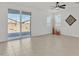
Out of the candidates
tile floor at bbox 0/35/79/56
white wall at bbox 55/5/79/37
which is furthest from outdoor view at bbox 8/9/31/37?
white wall at bbox 55/5/79/37

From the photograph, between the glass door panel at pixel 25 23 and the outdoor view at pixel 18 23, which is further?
the glass door panel at pixel 25 23

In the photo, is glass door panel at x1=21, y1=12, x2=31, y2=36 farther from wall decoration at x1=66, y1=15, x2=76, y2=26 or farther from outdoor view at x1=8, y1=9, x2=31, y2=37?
wall decoration at x1=66, y1=15, x2=76, y2=26

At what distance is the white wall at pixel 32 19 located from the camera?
650cm

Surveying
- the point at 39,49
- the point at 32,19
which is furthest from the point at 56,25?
the point at 39,49

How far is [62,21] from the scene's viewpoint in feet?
30.2

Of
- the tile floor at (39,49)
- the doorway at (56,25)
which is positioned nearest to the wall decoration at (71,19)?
the doorway at (56,25)

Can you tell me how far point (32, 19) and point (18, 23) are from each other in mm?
1249

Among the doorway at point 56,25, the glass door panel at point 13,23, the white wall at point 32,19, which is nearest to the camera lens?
the white wall at point 32,19

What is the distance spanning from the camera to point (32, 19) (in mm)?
8844

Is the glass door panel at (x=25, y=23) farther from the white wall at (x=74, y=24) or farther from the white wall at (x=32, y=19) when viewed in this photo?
the white wall at (x=74, y=24)

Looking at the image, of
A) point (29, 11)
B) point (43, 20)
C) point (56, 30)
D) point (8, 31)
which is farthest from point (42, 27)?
point (8, 31)

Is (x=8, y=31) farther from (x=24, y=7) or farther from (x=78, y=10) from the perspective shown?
(x=78, y=10)

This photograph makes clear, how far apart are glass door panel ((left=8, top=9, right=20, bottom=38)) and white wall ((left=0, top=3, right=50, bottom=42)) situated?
1.33 ft

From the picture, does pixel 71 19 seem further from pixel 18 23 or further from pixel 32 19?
pixel 18 23
